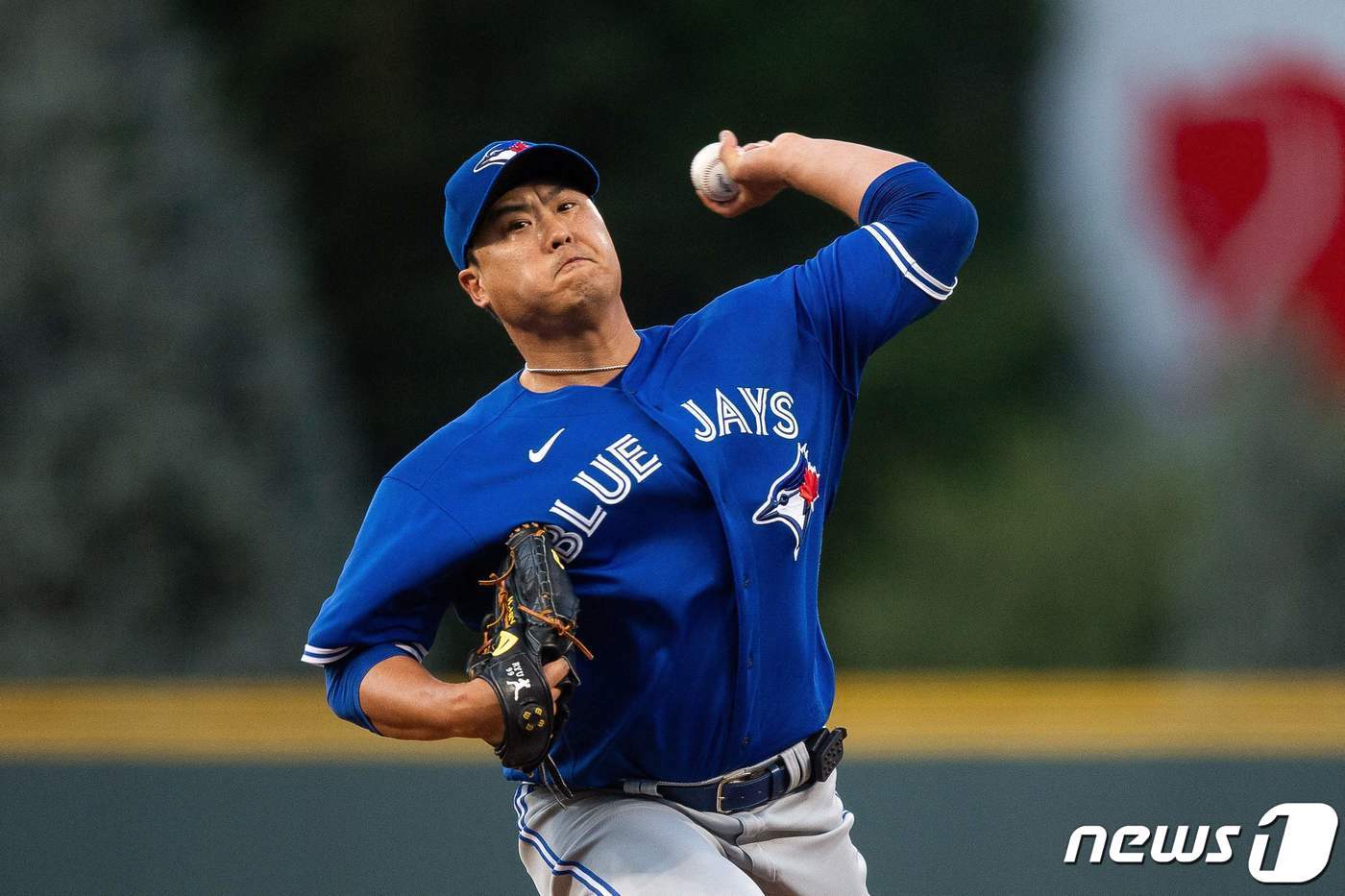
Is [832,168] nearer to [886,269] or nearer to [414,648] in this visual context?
[886,269]

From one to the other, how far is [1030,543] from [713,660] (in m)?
6.26

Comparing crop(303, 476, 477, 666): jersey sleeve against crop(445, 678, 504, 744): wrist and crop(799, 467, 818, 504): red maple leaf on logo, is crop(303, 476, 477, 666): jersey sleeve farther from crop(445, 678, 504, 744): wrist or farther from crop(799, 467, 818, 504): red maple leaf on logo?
crop(799, 467, 818, 504): red maple leaf on logo

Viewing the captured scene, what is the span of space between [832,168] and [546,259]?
0.64 m

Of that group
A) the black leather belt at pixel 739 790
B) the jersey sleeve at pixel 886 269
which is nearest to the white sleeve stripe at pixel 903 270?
the jersey sleeve at pixel 886 269

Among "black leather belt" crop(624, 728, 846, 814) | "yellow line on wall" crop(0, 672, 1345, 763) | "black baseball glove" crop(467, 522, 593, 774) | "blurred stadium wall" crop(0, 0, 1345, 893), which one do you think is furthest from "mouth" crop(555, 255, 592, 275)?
"blurred stadium wall" crop(0, 0, 1345, 893)

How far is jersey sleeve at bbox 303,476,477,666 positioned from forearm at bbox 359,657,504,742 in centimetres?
8

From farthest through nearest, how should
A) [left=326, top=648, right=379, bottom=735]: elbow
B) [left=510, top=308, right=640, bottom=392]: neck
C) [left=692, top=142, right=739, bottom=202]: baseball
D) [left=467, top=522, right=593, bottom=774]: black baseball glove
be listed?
[left=692, top=142, right=739, bottom=202]: baseball < [left=510, top=308, right=640, bottom=392]: neck < [left=326, top=648, right=379, bottom=735]: elbow < [left=467, top=522, right=593, bottom=774]: black baseball glove

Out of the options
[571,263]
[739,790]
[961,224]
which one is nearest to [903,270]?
[961,224]

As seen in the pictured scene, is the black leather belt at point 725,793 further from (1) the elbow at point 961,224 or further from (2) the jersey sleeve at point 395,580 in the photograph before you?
(1) the elbow at point 961,224

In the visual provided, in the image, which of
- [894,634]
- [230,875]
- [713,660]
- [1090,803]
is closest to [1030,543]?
[894,634]

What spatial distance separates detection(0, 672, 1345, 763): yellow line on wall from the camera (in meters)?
4.98

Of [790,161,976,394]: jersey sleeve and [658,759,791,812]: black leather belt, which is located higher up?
[790,161,976,394]: jersey sleeve

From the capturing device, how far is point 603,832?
2.92m

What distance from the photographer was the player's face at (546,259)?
9.80ft
